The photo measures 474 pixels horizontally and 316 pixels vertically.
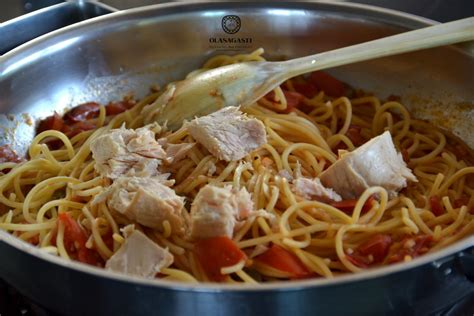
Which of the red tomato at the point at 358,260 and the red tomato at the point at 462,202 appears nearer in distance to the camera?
the red tomato at the point at 358,260

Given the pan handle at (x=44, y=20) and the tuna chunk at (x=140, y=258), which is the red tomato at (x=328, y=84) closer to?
the pan handle at (x=44, y=20)

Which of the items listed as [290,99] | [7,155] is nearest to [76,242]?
[7,155]

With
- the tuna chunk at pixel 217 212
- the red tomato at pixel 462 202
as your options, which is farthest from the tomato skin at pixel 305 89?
the tuna chunk at pixel 217 212

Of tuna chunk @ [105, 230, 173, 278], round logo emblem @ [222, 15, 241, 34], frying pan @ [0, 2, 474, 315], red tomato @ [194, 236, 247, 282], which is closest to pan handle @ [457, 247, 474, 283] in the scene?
frying pan @ [0, 2, 474, 315]

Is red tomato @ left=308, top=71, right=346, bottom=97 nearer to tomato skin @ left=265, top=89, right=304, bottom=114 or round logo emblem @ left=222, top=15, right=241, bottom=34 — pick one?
tomato skin @ left=265, top=89, right=304, bottom=114

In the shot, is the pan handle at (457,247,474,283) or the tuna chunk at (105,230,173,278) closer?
the pan handle at (457,247,474,283)

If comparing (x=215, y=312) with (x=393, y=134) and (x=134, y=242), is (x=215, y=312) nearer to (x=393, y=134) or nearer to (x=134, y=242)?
(x=134, y=242)

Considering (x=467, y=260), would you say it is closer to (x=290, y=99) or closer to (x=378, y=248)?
(x=378, y=248)
